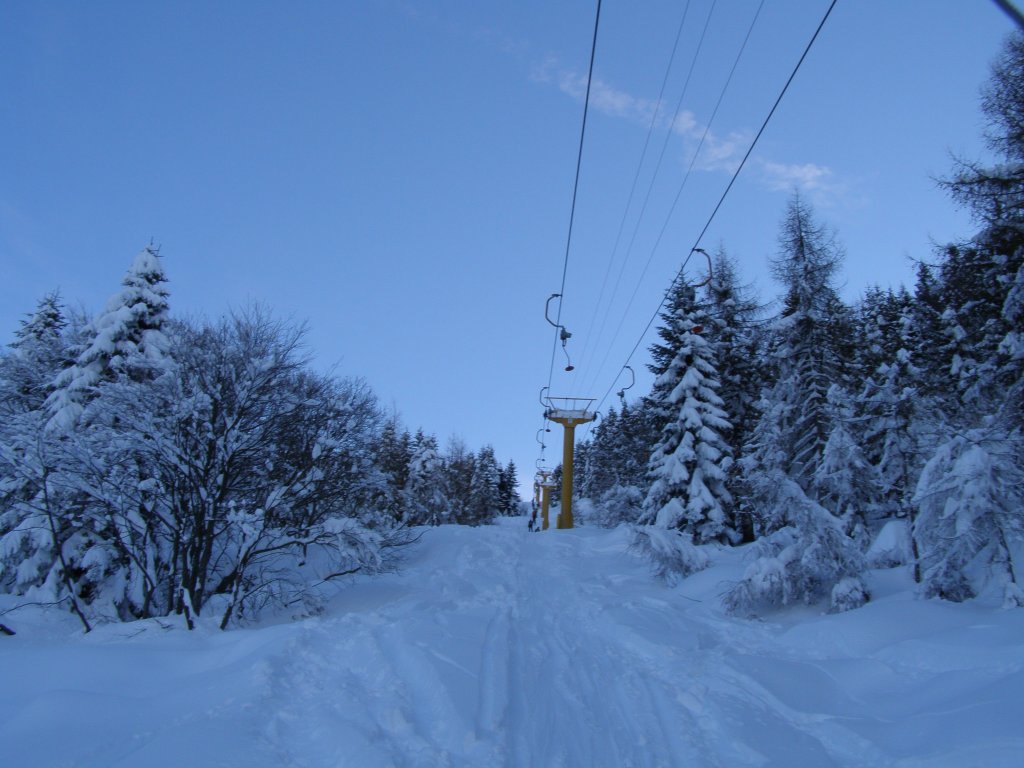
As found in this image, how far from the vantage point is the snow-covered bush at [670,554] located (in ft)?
44.1

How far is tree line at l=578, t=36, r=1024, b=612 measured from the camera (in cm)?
809

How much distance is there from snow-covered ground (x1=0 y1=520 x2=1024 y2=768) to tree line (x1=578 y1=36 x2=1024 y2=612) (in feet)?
3.46

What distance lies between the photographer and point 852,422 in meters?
14.1

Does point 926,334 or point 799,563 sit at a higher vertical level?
point 926,334

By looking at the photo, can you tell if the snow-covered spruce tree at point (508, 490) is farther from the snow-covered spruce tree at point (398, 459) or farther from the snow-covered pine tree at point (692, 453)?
the snow-covered pine tree at point (692, 453)

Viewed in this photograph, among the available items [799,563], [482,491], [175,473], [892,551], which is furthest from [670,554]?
[482,491]

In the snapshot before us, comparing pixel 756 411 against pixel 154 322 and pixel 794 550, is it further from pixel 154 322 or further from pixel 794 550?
pixel 154 322

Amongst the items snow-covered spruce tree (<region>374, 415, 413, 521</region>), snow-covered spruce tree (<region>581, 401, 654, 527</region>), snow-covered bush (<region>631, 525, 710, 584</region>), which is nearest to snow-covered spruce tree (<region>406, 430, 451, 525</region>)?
snow-covered spruce tree (<region>374, 415, 413, 521</region>)

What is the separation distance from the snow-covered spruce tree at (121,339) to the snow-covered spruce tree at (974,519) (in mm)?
17310

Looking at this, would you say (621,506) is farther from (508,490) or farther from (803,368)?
(508,490)

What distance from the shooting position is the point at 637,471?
3516 cm

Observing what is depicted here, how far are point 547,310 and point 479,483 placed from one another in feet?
142

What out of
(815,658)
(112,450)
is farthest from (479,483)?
(815,658)

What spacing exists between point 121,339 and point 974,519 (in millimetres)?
20468
